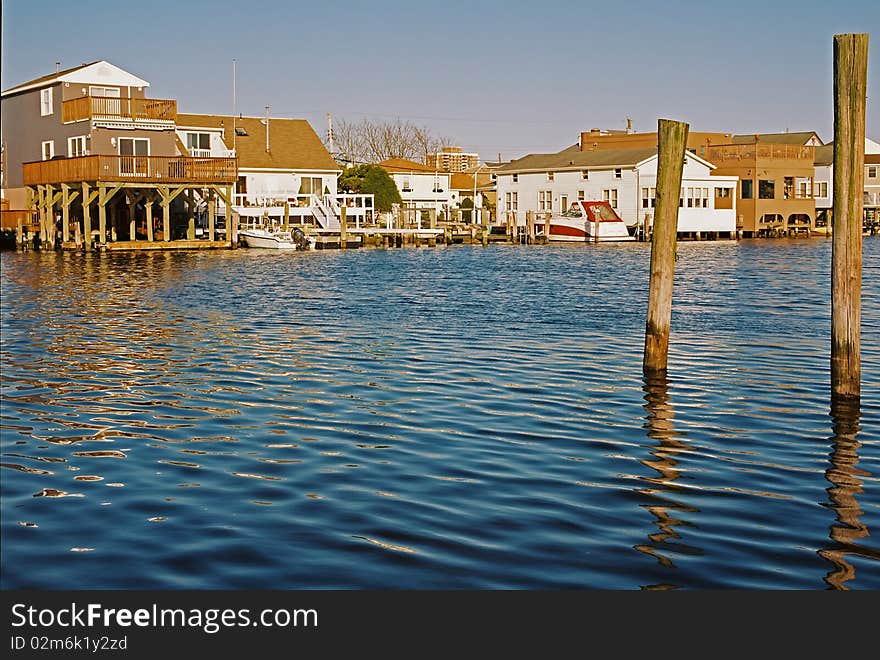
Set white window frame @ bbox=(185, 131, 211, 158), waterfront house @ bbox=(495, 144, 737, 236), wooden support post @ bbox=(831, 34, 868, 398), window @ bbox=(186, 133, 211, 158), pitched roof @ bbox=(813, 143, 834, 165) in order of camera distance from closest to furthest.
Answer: wooden support post @ bbox=(831, 34, 868, 398) < white window frame @ bbox=(185, 131, 211, 158) < window @ bbox=(186, 133, 211, 158) < waterfront house @ bbox=(495, 144, 737, 236) < pitched roof @ bbox=(813, 143, 834, 165)

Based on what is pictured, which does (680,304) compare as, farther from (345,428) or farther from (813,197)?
(813,197)

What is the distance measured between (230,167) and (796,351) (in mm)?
46996

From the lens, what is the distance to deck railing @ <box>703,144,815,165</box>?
95125 mm

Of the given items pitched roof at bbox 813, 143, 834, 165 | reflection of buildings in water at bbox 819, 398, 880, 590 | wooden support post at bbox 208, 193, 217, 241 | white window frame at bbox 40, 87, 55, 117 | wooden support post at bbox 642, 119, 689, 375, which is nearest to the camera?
reflection of buildings in water at bbox 819, 398, 880, 590

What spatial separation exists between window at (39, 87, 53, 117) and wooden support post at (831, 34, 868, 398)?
62318mm

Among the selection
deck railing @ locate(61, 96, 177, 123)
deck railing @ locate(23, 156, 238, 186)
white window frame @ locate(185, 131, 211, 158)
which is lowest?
deck railing @ locate(23, 156, 238, 186)

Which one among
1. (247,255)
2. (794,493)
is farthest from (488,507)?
(247,255)

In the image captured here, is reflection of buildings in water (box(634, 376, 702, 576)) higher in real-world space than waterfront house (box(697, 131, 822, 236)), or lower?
lower

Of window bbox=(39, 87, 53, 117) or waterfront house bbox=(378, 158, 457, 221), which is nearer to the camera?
window bbox=(39, 87, 53, 117)

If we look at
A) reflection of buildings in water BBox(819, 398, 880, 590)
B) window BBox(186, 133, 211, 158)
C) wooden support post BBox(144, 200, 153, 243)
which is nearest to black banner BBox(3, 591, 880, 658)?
reflection of buildings in water BBox(819, 398, 880, 590)

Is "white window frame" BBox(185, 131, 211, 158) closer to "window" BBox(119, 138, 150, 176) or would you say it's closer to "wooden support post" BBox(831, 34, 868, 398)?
"window" BBox(119, 138, 150, 176)

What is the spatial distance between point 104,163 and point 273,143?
88.6ft

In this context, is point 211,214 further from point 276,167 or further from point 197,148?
point 276,167

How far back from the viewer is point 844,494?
36.6 feet
